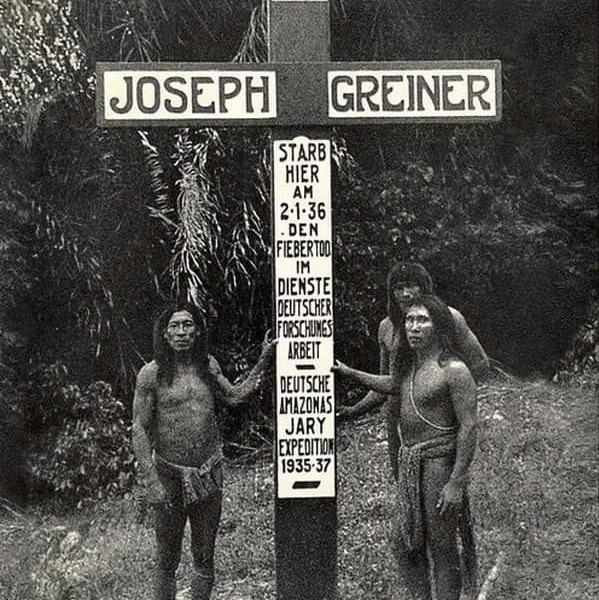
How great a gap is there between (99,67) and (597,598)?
120 inches

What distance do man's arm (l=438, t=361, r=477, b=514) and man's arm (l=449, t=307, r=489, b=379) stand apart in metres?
0.11

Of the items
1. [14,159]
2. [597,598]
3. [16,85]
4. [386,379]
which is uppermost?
[16,85]

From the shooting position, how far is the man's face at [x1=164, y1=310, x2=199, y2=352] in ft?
15.6

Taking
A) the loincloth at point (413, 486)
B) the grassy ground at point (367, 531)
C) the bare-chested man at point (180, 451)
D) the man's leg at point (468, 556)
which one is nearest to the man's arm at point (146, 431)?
the bare-chested man at point (180, 451)

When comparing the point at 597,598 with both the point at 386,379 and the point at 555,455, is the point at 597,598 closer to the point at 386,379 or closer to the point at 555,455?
the point at 555,455

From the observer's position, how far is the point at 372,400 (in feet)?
15.8

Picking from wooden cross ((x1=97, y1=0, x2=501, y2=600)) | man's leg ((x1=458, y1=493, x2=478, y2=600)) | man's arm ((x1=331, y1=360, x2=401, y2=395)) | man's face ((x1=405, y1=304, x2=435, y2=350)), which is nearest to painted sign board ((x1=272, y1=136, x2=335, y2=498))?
wooden cross ((x1=97, y1=0, x2=501, y2=600))

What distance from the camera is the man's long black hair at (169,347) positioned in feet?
15.5

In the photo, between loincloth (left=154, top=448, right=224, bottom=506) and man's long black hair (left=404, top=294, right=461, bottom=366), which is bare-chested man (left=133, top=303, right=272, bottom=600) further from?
man's long black hair (left=404, top=294, right=461, bottom=366)

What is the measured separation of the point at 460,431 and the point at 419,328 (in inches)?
17.7

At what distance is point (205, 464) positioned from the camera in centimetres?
470

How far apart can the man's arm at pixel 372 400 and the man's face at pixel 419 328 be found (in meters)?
0.12

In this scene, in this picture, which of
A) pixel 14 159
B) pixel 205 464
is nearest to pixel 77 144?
pixel 14 159

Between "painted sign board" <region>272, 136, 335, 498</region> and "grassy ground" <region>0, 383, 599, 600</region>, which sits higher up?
"painted sign board" <region>272, 136, 335, 498</region>
